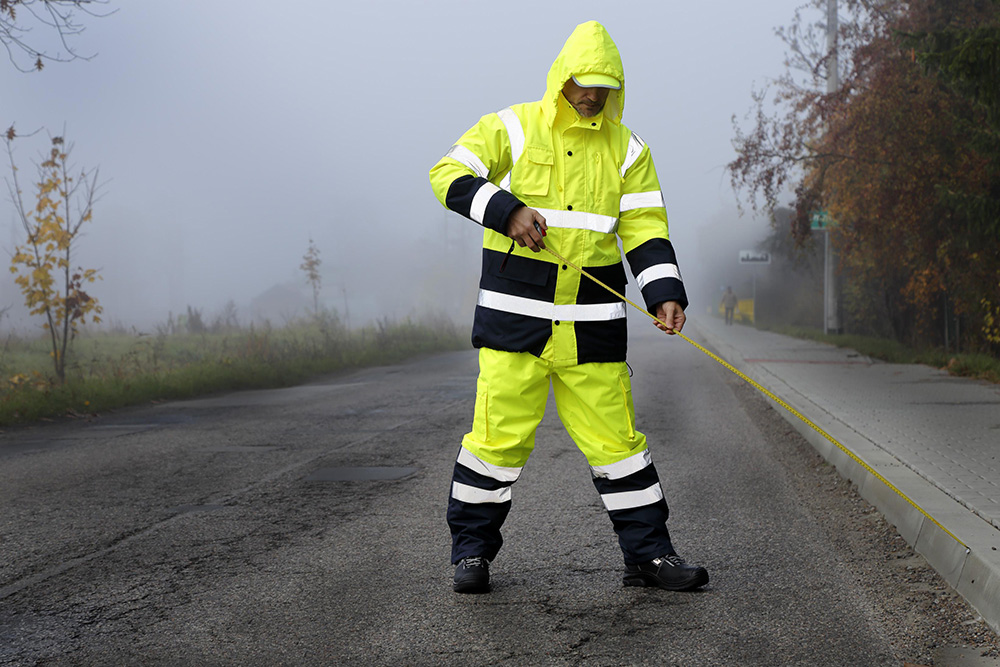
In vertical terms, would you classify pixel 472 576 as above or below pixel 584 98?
below

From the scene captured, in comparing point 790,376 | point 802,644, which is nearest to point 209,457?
point 802,644

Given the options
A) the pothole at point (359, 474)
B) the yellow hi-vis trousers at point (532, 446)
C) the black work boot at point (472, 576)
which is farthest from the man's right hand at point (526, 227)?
the pothole at point (359, 474)

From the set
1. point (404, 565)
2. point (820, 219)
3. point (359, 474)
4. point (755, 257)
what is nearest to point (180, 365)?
point (359, 474)

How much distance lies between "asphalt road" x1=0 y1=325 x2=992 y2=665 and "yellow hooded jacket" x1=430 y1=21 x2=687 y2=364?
106 centimetres

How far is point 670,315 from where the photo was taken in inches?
154

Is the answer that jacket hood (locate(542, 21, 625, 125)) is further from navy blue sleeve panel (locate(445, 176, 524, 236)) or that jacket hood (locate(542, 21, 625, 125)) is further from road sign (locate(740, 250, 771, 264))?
road sign (locate(740, 250, 771, 264))

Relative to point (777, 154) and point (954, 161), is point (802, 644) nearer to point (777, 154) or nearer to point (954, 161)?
point (954, 161)

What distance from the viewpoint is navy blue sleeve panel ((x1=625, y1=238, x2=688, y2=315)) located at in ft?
12.9

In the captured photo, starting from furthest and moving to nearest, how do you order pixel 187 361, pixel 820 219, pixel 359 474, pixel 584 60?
pixel 187 361
pixel 820 219
pixel 359 474
pixel 584 60

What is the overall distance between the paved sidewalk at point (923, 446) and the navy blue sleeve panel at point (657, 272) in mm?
1417

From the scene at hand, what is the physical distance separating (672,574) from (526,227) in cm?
150

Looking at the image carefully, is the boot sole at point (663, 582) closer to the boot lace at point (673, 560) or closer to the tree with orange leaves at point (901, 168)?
the boot lace at point (673, 560)

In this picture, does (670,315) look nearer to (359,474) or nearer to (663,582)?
(663,582)

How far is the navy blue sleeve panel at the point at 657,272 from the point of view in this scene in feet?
12.9
